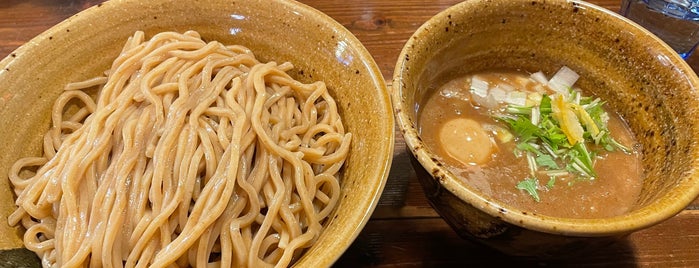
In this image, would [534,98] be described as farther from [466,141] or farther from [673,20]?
[673,20]

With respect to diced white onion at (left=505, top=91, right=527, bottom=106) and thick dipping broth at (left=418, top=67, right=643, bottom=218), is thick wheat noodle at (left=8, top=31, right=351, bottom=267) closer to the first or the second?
thick dipping broth at (left=418, top=67, right=643, bottom=218)

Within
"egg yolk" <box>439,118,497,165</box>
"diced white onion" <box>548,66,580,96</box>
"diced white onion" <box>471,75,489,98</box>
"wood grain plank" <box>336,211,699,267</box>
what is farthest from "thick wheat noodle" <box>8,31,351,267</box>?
"diced white onion" <box>548,66,580,96</box>

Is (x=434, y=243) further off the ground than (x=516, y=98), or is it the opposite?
(x=516, y=98)

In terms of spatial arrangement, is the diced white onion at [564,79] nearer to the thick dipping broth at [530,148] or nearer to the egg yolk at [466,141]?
the thick dipping broth at [530,148]

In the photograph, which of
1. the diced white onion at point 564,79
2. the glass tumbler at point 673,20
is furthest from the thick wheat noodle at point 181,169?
the glass tumbler at point 673,20

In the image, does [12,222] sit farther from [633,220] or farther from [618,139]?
[618,139]

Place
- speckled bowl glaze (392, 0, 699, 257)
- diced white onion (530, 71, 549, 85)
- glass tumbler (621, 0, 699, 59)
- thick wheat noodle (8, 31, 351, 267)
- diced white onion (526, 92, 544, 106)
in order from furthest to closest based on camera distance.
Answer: glass tumbler (621, 0, 699, 59) < diced white onion (530, 71, 549, 85) < diced white onion (526, 92, 544, 106) < thick wheat noodle (8, 31, 351, 267) < speckled bowl glaze (392, 0, 699, 257)

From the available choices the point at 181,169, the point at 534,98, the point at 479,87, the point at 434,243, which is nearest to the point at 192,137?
the point at 181,169
